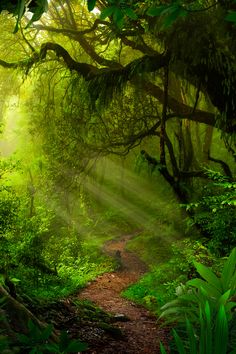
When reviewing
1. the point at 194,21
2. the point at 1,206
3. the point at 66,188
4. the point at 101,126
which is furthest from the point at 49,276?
the point at 194,21

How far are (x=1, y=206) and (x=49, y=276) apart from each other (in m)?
3.64

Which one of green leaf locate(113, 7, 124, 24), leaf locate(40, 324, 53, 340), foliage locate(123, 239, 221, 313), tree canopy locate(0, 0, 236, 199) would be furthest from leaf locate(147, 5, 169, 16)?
foliage locate(123, 239, 221, 313)

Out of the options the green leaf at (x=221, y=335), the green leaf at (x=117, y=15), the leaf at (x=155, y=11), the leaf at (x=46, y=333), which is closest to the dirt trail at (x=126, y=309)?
the leaf at (x=46, y=333)

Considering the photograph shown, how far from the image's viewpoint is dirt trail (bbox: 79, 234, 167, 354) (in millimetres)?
5590

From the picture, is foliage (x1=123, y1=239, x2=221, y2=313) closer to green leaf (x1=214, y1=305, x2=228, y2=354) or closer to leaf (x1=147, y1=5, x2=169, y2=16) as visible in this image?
green leaf (x1=214, y1=305, x2=228, y2=354)

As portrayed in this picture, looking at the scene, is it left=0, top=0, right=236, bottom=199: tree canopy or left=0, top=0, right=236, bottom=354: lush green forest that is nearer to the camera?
left=0, top=0, right=236, bottom=354: lush green forest

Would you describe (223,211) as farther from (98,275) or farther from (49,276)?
(98,275)

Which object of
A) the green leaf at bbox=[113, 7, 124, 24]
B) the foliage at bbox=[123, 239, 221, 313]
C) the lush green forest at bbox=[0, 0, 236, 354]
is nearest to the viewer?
the green leaf at bbox=[113, 7, 124, 24]

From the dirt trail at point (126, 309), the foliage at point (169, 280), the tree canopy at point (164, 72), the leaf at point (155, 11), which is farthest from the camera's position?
the foliage at point (169, 280)

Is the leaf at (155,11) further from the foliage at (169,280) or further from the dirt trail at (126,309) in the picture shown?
the foliage at (169,280)

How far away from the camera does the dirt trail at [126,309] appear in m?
5.59

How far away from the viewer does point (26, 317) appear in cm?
417

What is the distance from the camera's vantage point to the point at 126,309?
9094mm

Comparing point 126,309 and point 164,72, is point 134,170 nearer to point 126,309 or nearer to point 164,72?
point 164,72
